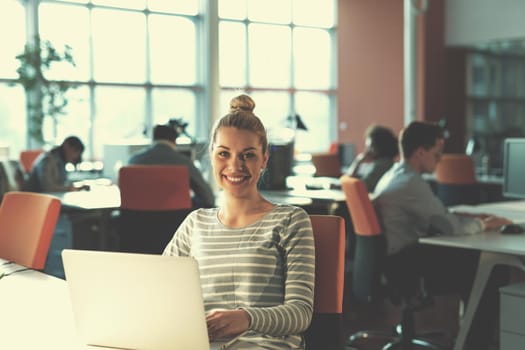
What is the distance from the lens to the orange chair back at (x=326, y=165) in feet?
25.7

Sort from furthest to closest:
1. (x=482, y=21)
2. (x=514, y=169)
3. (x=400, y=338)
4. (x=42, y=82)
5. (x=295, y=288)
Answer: (x=482, y=21) < (x=42, y=82) < (x=514, y=169) < (x=400, y=338) < (x=295, y=288)

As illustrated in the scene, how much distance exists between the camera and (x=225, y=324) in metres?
1.51

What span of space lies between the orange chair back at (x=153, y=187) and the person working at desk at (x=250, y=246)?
268cm

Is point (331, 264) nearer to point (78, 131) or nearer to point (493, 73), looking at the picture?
point (78, 131)

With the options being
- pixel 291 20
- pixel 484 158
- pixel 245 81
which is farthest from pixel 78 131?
pixel 484 158

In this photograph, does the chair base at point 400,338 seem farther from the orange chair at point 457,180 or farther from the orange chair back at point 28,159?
the orange chair back at point 28,159

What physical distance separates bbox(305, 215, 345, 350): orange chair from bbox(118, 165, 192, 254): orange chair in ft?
9.07

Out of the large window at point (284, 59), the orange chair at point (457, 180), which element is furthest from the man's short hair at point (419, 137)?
the large window at point (284, 59)

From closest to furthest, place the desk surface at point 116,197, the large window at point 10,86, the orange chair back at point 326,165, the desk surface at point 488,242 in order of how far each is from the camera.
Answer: the desk surface at point 488,242
the desk surface at point 116,197
the orange chair back at point 326,165
the large window at point 10,86

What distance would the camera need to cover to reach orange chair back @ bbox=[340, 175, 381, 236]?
3.55 meters

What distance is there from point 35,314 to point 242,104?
71cm

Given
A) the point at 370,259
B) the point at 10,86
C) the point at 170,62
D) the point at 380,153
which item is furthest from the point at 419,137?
the point at 170,62

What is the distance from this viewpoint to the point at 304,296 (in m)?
1.70

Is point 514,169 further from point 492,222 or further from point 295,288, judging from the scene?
point 295,288
